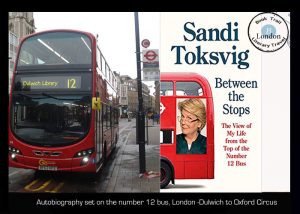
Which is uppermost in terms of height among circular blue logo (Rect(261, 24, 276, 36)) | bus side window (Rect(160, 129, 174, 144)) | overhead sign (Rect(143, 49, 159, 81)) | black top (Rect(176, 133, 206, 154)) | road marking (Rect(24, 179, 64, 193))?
circular blue logo (Rect(261, 24, 276, 36))

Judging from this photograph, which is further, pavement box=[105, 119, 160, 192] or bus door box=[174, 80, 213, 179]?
pavement box=[105, 119, 160, 192]

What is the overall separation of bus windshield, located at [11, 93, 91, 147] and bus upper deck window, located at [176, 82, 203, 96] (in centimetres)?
167

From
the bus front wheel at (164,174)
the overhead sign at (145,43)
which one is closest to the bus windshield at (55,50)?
the overhead sign at (145,43)

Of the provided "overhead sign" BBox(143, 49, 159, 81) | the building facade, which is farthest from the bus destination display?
"overhead sign" BBox(143, 49, 159, 81)

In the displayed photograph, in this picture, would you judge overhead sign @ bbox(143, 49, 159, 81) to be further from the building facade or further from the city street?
the building facade

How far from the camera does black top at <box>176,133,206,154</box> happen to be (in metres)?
4.75

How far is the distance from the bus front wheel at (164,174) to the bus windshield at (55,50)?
226cm

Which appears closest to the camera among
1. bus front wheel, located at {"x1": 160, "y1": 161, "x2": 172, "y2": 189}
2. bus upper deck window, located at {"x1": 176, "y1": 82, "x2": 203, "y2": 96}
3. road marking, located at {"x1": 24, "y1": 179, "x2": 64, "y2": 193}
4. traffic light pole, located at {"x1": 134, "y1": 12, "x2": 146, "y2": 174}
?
bus upper deck window, located at {"x1": 176, "y1": 82, "x2": 203, "y2": 96}

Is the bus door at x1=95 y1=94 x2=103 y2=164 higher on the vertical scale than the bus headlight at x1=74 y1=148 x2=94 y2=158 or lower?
higher

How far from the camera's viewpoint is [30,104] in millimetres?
5137

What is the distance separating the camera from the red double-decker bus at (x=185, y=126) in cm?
470
